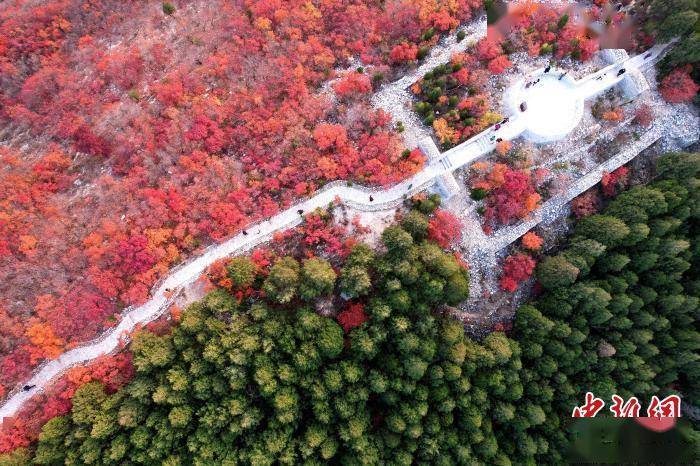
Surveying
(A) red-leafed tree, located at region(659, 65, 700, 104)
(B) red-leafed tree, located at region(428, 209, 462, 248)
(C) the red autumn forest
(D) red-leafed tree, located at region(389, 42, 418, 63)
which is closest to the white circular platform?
(A) red-leafed tree, located at region(659, 65, 700, 104)

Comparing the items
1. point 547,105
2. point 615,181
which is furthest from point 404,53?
point 615,181

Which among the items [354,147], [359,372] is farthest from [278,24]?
[359,372]

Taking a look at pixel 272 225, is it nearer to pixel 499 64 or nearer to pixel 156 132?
pixel 156 132

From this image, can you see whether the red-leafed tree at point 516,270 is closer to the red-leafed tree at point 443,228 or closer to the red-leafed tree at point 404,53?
the red-leafed tree at point 443,228

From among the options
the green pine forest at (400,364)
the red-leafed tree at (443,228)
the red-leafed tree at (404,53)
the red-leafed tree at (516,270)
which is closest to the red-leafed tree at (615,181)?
the green pine forest at (400,364)

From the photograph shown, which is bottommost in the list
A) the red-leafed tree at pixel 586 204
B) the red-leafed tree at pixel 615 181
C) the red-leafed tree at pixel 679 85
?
the red-leafed tree at pixel 586 204

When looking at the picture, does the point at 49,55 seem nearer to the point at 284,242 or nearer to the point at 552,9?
the point at 284,242

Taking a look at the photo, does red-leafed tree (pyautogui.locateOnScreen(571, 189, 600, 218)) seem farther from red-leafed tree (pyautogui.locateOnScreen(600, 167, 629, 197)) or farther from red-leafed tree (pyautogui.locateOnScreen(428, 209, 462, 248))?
red-leafed tree (pyautogui.locateOnScreen(428, 209, 462, 248))
